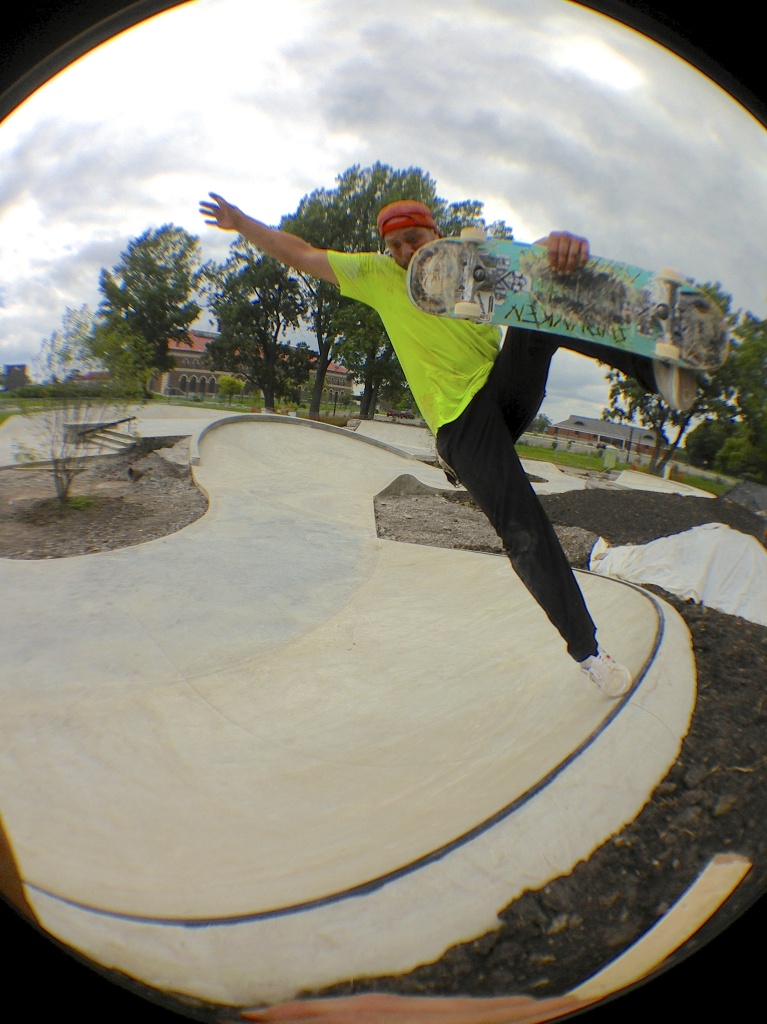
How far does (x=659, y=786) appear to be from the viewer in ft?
3.21

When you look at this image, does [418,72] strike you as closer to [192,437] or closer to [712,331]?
[712,331]

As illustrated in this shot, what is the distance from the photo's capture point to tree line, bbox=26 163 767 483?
1.00m

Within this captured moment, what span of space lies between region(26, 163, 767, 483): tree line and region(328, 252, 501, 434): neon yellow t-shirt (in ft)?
0.09

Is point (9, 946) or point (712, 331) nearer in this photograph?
point (712, 331)

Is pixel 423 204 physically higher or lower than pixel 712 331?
higher

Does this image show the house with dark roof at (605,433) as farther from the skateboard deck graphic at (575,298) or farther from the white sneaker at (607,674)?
the white sneaker at (607,674)

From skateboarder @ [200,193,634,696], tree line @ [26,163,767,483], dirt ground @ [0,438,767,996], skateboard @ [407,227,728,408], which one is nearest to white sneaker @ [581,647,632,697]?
skateboarder @ [200,193,634,696]

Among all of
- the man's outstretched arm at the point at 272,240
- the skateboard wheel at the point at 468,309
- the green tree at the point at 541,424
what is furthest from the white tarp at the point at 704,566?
the man's outstretched arm at the point at 272,240

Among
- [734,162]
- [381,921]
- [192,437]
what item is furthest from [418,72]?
[381,921]

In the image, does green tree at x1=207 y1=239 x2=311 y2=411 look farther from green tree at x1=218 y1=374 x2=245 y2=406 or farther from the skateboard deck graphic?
the skateboard deck graphic

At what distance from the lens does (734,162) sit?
0.98 meters

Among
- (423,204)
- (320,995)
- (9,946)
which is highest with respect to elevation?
(423,204)

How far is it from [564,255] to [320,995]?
1219mm

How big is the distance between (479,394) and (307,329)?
39cm
